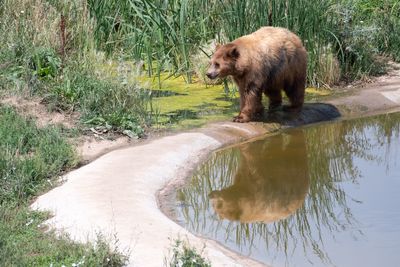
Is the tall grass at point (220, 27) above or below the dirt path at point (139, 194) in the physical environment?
above

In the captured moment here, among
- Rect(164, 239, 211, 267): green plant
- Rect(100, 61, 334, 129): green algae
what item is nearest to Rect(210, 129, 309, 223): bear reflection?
Rect(100, 61, 334, 129): green algae

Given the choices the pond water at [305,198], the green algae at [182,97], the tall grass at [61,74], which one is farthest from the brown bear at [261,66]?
the tall grass at [61,74]

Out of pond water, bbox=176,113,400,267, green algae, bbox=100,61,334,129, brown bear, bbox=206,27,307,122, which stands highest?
brown bear, bbox=206,27,307,122

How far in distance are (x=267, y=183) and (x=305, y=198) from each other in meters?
0.59

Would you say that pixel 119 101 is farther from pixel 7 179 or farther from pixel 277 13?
pixel 277 13

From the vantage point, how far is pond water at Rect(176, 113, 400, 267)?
6902mm

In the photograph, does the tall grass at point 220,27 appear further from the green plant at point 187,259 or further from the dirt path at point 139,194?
the green plant at point 187,259

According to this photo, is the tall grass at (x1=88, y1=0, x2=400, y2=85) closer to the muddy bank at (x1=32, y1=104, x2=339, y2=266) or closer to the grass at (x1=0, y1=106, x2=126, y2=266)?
the muddy bank at (x1=32, y1=104, x2=339, y2=266)

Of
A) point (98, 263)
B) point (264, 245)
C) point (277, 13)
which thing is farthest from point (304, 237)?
point (277, 13)

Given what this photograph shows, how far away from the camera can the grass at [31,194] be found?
20.0 ft

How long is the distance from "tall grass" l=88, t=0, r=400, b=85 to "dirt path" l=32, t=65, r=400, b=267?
2152mm

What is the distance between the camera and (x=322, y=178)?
30.4 feet

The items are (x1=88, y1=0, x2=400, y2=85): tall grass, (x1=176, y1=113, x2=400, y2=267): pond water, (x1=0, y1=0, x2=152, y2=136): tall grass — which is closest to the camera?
(x1=176, y1=113, x2=400, y2=267): pond water

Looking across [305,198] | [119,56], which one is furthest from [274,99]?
[305,198]
